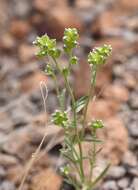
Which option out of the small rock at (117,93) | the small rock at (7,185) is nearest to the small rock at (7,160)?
the small rock at (7,185)

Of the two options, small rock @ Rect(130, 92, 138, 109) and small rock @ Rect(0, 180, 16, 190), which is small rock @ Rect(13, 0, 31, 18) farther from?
small rock @ Rect(0, 180, 16, 190)

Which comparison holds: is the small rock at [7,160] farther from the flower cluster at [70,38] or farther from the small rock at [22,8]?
the small rock at [22,8]

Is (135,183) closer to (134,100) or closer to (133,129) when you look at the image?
(133,129)

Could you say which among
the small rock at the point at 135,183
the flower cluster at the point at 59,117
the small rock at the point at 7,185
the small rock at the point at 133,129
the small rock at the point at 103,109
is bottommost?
the small rock at the point at 135,183

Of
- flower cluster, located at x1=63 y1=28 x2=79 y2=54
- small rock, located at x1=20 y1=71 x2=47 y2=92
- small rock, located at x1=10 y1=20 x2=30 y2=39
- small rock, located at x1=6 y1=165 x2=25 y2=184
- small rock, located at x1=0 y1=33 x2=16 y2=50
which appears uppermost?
small rock, located at x1=10 y1=20 x2=30 y2=39

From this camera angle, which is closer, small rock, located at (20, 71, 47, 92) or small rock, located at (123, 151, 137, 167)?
small rock, located at (123, 151, 137, 167)

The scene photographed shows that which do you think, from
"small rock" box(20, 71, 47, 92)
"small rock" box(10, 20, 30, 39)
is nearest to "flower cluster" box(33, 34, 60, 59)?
"small rock" box(20, 71, 47, 92)

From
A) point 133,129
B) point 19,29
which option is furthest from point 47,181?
point 19,29

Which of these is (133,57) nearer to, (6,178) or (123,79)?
(123,79)
